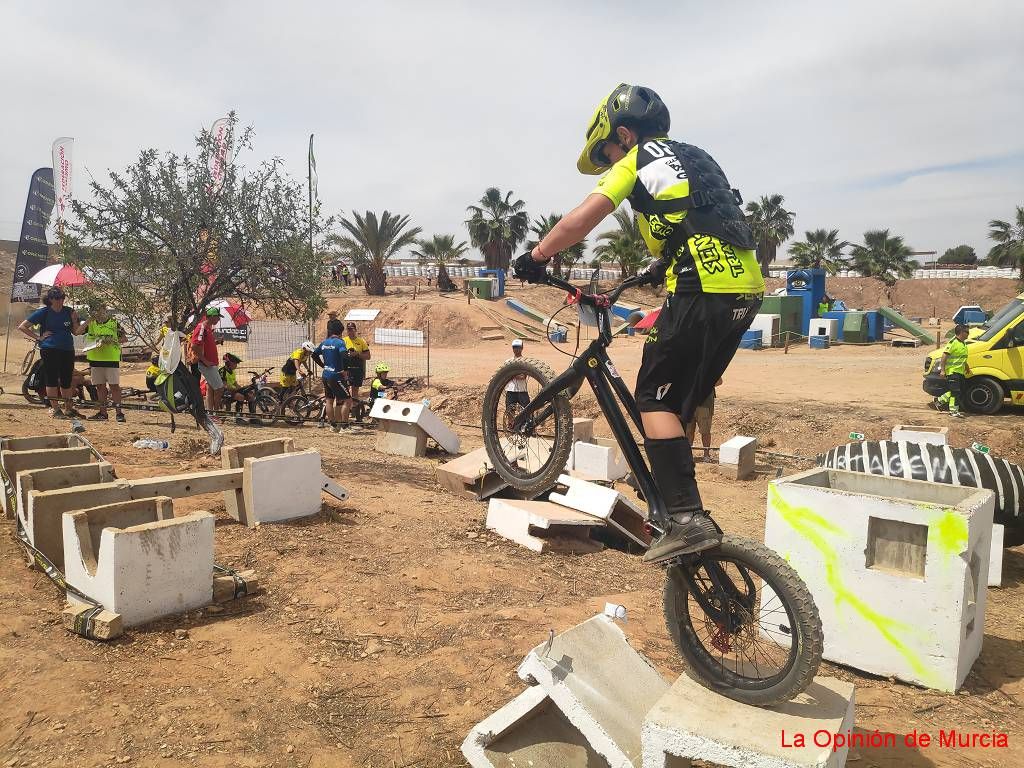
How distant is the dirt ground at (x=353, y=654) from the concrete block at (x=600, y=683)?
0.63 meters

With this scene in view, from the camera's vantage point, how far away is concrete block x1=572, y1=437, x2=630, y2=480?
9.67 metres

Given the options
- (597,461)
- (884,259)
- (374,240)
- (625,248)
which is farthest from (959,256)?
(597,461)

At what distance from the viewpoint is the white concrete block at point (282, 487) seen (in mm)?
5988

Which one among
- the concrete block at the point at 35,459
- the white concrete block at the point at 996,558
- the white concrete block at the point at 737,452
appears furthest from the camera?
the white concrete block at the point at 737,452

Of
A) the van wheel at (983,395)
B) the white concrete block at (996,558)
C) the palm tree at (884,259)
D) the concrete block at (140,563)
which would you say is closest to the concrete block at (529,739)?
the concrete block at (140,563)

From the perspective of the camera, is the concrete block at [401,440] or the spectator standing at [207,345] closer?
the spectator standing at [207,345]

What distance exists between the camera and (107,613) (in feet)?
13.3

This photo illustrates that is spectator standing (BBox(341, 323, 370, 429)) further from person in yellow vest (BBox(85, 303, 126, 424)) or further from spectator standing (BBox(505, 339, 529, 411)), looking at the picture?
spectator standing (BBox(505, 339, 529, 411))

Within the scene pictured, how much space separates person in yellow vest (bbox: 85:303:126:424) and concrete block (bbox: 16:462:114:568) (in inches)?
277

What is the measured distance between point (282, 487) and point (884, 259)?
6384 cm

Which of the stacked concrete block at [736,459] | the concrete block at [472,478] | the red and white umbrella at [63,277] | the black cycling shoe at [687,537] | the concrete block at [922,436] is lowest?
the stacked concrete block at [736,459]

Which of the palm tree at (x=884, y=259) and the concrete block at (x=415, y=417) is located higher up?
the palm tree at (x=884, y=259)

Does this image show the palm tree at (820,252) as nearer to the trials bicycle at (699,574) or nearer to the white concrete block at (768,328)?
the white concrete block at (768,328)

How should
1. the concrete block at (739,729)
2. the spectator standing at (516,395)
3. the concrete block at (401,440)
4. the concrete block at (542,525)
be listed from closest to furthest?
the concrete block at (739,729), the spectator standing at (516,395), the concrete block at (542,525), the concrete block at (401,440)
